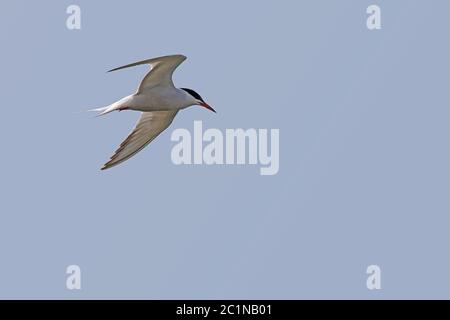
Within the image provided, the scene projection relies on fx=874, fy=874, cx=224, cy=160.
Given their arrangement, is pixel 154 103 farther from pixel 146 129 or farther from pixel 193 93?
pixel 146 129

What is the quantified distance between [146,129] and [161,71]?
1.21 metres

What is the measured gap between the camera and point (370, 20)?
11289 millimetres

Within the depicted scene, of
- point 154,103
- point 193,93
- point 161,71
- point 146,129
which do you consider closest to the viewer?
point 161,71

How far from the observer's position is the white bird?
943 centimetres

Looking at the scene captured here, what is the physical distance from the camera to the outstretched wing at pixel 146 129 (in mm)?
10328

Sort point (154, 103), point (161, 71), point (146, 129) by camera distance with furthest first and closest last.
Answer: point (146, 129), point (154, 103), point (161, 71)

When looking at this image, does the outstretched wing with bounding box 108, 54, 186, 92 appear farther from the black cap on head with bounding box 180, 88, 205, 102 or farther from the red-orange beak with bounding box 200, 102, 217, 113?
the red-orange beak with bounding box 200, 102, 217, 113

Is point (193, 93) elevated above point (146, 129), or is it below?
above

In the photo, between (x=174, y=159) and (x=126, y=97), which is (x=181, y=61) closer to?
(x=126, y=97)

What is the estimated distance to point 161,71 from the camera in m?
9.45

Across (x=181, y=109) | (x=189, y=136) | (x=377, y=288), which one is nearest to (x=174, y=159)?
(x=189, y=136)

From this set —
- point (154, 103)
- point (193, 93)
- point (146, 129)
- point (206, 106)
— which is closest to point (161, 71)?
point (154, 103)

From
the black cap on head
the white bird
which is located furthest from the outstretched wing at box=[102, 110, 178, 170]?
the black cap on head
